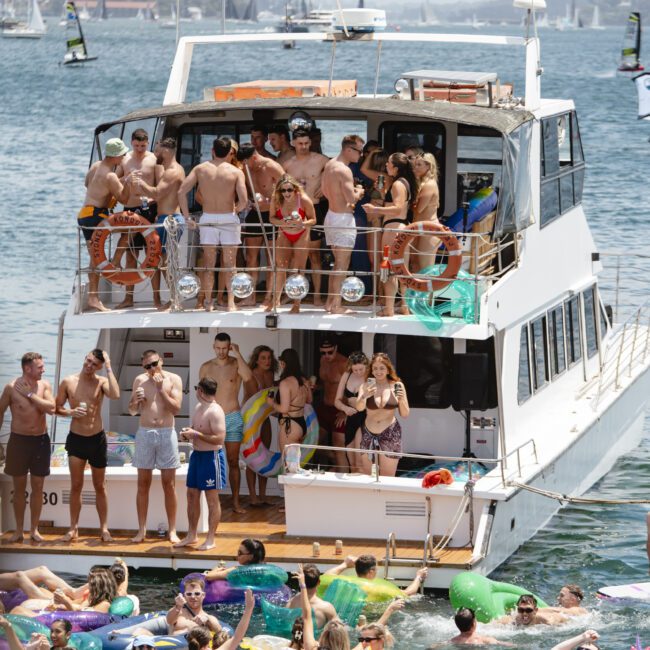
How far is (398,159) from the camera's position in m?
15.3

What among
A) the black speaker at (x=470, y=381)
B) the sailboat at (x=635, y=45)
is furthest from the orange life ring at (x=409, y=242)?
the sailboat at (x=635, y=45)

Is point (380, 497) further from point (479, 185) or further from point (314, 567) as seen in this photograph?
point (479, 185)

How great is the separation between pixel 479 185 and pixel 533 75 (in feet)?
4.45

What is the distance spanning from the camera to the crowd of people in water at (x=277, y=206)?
607 inches

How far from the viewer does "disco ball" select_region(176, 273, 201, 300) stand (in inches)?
607

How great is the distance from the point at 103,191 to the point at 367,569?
15.7 ft

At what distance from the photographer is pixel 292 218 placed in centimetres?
1553

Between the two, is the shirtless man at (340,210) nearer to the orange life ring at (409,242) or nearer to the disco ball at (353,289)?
the disco ball at (353,289)

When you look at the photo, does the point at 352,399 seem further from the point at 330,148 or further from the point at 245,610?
the point at 330,148

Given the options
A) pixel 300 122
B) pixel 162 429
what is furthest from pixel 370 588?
pixel 300 122

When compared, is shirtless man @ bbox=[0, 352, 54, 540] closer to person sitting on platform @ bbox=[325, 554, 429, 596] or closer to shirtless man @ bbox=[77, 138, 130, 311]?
shirtless man @ bbox=[77, 138, 130, 311]

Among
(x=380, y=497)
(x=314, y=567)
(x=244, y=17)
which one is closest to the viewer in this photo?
(x=314, y=567)

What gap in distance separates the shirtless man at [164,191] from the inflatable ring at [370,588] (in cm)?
347

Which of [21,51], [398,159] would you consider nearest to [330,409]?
[398,159]
